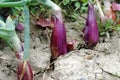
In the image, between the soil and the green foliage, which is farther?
the green foliage

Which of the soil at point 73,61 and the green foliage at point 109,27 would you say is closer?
the soil at point 73,61

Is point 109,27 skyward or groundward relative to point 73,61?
skyward

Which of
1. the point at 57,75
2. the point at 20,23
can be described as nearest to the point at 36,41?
the point at 20,23

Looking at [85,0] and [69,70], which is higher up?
[85,0]

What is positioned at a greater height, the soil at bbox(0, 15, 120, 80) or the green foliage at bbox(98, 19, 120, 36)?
the green foliage at bbox(98, 19, 120, 36)

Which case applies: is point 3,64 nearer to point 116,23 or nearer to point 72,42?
point 72,42

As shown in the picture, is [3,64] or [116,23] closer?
[3,64]

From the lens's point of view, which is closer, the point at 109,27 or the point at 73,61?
the point at 73,61

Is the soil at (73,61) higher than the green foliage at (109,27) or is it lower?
lower
